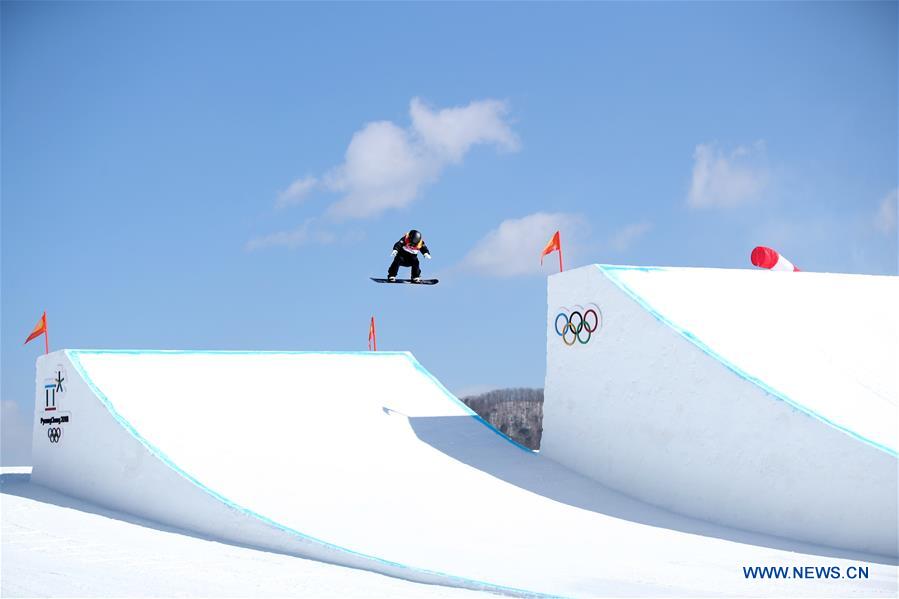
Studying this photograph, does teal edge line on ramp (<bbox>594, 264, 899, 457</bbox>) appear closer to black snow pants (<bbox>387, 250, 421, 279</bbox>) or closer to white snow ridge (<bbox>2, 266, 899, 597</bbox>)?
white snow ridge (<bbox>2, 266, 899, 597</bbox>)

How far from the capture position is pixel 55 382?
1391cm

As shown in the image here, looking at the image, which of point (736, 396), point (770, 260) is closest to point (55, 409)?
point (736, 396)

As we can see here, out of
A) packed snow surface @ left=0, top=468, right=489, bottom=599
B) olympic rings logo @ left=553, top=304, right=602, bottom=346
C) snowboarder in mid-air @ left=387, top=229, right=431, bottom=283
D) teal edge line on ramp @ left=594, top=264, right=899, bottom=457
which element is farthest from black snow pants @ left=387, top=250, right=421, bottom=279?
packed snow surface @ left=0, top=468, right=489, bottom=599

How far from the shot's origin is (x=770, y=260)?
52.3ft

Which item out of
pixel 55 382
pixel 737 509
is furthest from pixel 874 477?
pixel 55 382

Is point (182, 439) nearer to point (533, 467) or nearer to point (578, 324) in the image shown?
point (533, 467)

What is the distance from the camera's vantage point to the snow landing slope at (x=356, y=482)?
8656 mm

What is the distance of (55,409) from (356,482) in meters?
5.56

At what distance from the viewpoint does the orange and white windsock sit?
627 inches

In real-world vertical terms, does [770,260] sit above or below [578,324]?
above

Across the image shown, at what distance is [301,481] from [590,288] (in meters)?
5.67

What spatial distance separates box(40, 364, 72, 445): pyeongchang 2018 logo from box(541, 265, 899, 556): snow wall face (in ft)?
26.5

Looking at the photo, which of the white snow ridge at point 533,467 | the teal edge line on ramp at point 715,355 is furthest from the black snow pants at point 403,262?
the teal edge line on ramp at point 715,355

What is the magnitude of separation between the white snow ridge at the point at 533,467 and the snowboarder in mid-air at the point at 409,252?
2497mm
